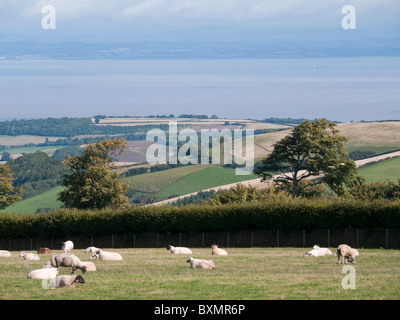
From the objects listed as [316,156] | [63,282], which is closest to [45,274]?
[63,282]

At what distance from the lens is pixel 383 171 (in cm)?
11838

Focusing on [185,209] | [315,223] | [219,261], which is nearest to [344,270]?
[219,261]

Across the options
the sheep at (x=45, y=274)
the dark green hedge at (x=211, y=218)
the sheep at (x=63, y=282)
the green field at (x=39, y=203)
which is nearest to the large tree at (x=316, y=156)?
the dark green hedge at (x=211, y=218)

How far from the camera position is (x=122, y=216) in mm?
50531

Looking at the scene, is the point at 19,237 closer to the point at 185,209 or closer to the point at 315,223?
A: the point at 185,209

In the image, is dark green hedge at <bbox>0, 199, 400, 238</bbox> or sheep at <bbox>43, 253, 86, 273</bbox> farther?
dark green hedge at <bbox>0, 199, 400, 238</bbox>

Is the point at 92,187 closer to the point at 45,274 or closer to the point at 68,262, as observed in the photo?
the point at 68,262

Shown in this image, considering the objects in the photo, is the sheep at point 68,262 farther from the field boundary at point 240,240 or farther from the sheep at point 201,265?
the field boundary at point 240,240

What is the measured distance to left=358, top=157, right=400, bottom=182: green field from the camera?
11281cm

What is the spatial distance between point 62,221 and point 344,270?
3154 centimetres

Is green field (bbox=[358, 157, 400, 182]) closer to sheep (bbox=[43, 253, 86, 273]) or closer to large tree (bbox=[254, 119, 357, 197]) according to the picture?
large tree (bbox=[254, 119, 357, 197])

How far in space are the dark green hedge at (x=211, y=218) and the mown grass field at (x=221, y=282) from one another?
16610 millimetres

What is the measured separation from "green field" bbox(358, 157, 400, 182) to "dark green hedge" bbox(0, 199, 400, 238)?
67.0 meters

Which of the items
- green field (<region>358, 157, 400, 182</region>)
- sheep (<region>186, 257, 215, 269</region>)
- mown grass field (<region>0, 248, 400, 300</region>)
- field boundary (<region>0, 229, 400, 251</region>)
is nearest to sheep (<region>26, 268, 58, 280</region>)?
mown grass field (<region>0, 248, 400, 300</region>)
